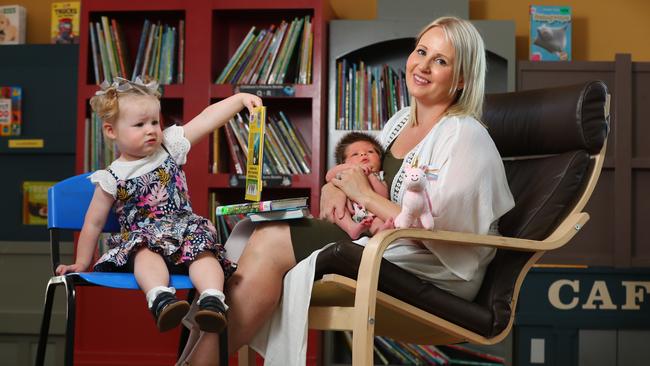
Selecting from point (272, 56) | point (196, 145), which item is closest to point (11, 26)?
point (196, 145)

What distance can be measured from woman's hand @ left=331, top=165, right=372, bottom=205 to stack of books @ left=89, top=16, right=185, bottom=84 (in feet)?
5.19

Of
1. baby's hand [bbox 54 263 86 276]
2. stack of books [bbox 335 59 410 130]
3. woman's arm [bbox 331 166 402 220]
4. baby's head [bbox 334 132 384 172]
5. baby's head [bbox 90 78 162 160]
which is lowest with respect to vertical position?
baby's hand [bbox 54 263 86 276]

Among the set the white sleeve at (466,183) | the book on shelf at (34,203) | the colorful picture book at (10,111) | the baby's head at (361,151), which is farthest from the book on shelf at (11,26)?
the white sleeve at (466,183)

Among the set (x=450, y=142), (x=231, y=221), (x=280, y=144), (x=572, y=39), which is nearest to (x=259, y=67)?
(x=280, y=144)

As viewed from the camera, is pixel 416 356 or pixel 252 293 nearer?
pixel 252 293

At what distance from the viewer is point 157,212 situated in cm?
222

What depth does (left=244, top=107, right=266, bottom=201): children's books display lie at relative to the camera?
74.6 inches

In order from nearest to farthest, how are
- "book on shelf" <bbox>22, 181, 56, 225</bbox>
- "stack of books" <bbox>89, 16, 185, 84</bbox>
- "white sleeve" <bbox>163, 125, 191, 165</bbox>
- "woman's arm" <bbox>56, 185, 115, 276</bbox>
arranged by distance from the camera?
"woman's arm" <bbox>56, 185, 115, 276</bbox>, "white sleeve" <bbox>163, 125, 191, 165</bbox>, "stack of books" <bbox>89, 16, 185, 84</bbox>, "book on shelf" <bbox>22, 181, 56, 225</bbox>

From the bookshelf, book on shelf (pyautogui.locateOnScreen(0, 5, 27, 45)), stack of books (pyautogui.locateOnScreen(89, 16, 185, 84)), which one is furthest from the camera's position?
book on shelf (pyautogui.locateOnScreen(0, 5, 27, 45))

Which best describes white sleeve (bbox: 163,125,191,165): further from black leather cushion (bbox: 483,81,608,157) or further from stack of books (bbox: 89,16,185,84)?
stack of books (bbox: 89,16,185,84)

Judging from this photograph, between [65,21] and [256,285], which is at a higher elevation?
[65,21]

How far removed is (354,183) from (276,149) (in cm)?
147

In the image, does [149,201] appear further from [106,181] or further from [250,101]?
[250,101]

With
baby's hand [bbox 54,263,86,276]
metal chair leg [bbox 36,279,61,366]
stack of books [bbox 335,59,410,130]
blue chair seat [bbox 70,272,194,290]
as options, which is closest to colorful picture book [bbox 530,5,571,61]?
stack of books [bbox 335,59,410,130]
